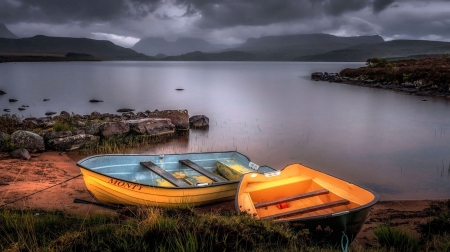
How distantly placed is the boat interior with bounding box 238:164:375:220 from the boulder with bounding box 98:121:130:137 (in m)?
8.62

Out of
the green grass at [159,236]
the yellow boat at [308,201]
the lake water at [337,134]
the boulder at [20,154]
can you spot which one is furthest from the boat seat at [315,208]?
the boulder at [20,154]

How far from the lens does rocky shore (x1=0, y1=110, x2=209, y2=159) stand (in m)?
11.7

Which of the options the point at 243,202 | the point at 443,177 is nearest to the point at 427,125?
the point at 443,177

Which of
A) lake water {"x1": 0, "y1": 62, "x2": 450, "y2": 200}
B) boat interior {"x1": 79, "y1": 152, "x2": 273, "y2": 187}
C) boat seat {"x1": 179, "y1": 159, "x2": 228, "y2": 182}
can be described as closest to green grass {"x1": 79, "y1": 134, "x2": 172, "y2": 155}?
lake water {"x1": 0, "y1": 62, "x2": 450, "y2": 200}

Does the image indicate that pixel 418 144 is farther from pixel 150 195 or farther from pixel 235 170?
pixel 150 195

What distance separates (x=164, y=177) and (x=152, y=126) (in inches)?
304

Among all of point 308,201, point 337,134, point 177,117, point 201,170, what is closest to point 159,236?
point 308,201

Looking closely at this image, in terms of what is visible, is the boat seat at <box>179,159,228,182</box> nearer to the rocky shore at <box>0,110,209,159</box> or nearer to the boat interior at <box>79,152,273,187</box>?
the boat interior at <box>79,152,273,187</box>

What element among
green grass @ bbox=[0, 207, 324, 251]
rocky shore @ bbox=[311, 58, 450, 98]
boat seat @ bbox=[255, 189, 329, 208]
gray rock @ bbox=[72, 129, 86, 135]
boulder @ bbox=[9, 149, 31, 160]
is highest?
rocky shore @ bbox=[311, 58, 450, 98]

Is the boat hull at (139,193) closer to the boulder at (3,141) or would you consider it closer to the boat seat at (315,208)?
the boat seat at (315,208)

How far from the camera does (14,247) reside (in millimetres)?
3904

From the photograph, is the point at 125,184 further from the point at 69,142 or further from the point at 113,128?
the point at 113,128

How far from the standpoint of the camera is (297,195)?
710 cm

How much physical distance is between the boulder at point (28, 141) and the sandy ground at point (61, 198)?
3.46 ft
